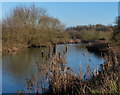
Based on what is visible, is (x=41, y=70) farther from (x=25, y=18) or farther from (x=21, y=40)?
(x=25, y=18)

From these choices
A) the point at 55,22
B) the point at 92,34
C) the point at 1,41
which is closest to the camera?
the point at 1,41

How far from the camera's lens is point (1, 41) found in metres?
23.5

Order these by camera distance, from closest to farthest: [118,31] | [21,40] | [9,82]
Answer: [9,82], [118,31], [21,40]

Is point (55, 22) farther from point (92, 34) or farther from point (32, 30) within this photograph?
point (92, 34)

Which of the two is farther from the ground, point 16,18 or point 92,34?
point 16,18

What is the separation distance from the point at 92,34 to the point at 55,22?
38.7ft

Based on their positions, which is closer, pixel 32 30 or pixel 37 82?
pixel 37 82

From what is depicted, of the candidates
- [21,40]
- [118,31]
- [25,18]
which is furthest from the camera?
[25,18]

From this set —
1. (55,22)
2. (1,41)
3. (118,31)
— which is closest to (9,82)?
(118,31)

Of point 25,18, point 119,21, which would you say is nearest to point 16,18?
point 25,18

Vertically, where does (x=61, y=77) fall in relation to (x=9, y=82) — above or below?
above

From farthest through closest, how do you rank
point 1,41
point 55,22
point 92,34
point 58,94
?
point 92,34, point 55,22, point 1,41, point 58,94

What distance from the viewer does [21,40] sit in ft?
90.1

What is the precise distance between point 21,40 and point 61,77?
23505 mm
